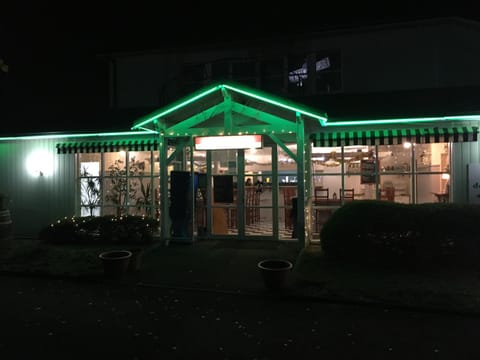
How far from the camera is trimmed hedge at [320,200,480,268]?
6762mm

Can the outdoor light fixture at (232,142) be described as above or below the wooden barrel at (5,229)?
above

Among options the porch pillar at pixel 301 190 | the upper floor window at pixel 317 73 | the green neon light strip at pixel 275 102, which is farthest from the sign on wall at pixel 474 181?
the upper floor window at pixel 317 73

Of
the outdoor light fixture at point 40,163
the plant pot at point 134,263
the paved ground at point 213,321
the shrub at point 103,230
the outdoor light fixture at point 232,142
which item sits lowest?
the paved ground at point 213,321

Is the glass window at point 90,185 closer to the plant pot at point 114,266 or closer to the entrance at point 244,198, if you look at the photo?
the entrance at point 244,198

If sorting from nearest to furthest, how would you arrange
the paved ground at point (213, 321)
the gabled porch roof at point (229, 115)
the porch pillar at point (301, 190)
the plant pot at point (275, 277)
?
the paved ground at point (213, 321)
the plant pot at point (275, 277)
the gabled porch roof at point (229, 115)
the porch pillar at point (301, 190)

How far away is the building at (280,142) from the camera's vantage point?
8617mm

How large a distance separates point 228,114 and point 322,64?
179 inches

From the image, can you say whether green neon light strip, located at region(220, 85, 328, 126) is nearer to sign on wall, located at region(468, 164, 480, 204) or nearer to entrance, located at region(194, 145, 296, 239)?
entrance, located at region(194, 145, 296, 239)

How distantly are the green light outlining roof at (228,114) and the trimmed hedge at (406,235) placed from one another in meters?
2.32

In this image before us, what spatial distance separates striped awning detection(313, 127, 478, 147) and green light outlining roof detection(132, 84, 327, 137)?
567mm

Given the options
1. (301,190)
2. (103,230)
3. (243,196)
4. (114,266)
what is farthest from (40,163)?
(301,190)

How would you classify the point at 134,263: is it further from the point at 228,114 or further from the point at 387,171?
the point at 387,171

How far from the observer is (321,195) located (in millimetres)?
9719

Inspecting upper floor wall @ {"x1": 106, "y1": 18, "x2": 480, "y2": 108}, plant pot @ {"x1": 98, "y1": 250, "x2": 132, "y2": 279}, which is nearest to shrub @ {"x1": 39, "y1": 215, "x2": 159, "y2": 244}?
plant pot @ {"x1": 98, "y1": 250, "x2": 132, "y2": 279}
